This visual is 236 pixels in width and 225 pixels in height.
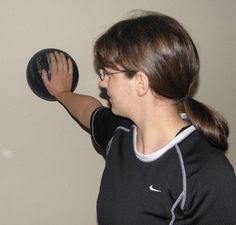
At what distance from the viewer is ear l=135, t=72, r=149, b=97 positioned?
88cm

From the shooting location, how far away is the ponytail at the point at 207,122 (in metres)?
0.92

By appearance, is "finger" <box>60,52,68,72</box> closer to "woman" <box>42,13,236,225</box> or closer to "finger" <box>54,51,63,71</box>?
"finger" <box>54,51,63,71</box>

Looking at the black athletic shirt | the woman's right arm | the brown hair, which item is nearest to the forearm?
the woman's right arm

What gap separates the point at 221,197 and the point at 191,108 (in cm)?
24

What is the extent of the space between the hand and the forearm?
2 cm

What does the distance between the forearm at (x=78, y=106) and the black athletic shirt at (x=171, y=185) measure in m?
0.18

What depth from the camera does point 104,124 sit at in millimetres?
1185

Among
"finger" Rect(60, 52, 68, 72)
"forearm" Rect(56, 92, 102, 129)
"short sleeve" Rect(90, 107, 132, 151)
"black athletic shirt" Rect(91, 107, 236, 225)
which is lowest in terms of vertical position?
"black athletic shirt" Rect(91, 107, 236, 225)

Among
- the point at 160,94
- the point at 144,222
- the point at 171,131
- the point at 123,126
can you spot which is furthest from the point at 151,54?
the point at 144,222

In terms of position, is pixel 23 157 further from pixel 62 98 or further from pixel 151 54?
pixel 151 54

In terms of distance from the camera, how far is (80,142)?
1.31 meters

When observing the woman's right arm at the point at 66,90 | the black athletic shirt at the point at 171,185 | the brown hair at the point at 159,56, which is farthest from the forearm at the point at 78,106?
the brown hair at the point at 159,56

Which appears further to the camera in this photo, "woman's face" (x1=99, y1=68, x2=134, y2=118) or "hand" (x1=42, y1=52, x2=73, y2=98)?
"hand" (x1=42, y1=52, x2=73, y2=98)

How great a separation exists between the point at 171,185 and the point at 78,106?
44 centimetres
